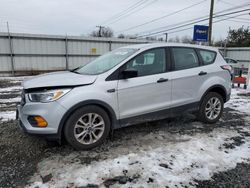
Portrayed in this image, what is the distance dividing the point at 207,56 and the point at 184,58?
2.26 feet

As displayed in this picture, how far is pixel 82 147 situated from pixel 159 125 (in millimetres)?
1956

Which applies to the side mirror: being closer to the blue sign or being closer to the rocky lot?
the rocky lot

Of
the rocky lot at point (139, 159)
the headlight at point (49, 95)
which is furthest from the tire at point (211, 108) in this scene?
the headlight at point (49, 95)

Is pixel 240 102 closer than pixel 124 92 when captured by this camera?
No

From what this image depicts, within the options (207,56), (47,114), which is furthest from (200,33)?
(47,114)

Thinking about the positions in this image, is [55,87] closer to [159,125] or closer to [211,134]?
[159,125]

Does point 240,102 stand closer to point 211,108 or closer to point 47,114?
point 211,108

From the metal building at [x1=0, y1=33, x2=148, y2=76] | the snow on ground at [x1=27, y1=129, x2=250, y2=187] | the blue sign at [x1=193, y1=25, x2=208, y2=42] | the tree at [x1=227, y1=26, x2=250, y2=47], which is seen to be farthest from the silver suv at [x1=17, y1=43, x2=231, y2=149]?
the tree at [x1=227, y1=26, x2=250, y2=47]

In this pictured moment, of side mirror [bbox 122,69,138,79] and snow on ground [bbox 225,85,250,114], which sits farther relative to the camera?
snow on ground [bbox 225,85,250,114]

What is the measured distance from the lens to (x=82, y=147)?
3434mm

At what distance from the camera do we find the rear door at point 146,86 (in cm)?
364

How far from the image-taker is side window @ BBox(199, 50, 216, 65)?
462 centimetres

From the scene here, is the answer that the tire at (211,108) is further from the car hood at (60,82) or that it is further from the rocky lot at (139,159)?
the car hood at (60,82)

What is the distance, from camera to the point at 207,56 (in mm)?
4707
